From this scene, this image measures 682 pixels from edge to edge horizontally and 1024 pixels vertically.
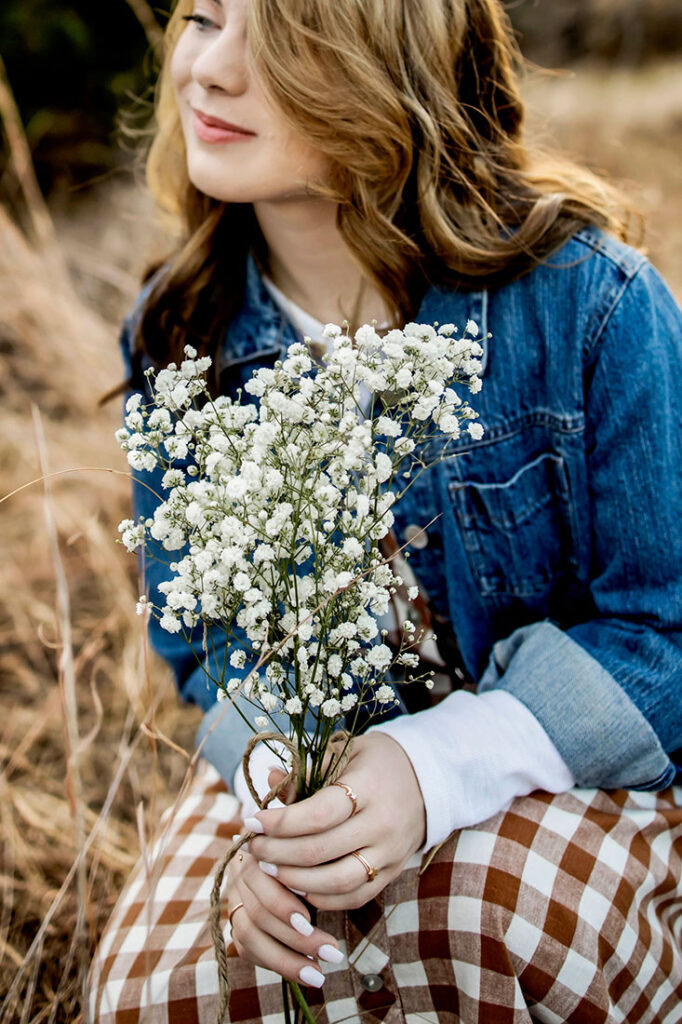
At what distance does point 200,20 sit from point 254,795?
3.59 ft

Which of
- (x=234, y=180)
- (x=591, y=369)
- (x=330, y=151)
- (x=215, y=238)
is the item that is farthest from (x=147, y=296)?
(x=591, y=369)

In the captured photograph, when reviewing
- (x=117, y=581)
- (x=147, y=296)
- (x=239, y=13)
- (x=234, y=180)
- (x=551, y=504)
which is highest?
(x=239, y=13)

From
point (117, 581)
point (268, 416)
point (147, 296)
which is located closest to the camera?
point (268, 416)

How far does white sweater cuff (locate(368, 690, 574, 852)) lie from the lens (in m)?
1.08

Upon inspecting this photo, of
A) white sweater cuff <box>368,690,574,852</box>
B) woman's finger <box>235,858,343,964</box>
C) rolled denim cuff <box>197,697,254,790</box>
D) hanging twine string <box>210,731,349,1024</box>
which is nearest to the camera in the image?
hanging twine string <box>210,731,349,1024</box>

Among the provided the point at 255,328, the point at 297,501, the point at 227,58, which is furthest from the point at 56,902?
the point at 227,58

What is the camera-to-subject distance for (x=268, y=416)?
32.3 inches

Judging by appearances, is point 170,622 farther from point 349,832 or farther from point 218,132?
point 218,132

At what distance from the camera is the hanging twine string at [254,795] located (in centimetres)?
A: 85

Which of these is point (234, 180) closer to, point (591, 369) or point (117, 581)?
point (591, 369)

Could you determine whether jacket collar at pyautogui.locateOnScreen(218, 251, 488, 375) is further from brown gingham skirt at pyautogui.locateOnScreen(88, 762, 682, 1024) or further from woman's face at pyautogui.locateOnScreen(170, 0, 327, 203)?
brown gingham skirt at pyautogui.locateOnScreen(88, 762, 682, 1024)

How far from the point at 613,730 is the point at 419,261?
773 millimetres

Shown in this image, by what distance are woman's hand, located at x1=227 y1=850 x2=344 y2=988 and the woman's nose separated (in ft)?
3.46

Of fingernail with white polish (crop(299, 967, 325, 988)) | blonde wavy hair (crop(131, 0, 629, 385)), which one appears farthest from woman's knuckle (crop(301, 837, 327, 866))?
blonde wavy hair (crop(131, 0, 629, 385))
